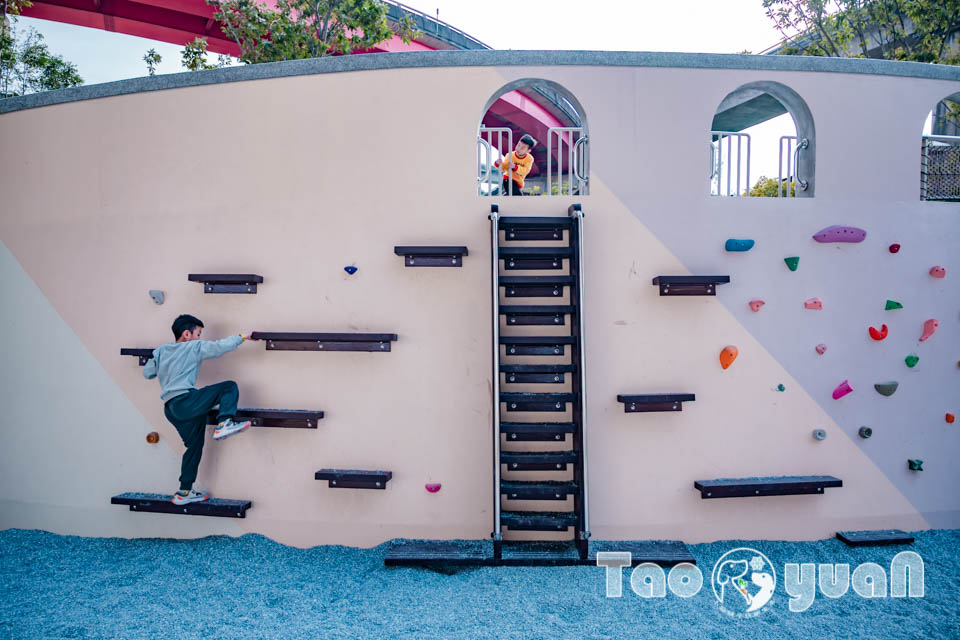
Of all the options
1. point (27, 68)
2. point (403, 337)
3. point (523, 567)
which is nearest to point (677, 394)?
point (523, 567)

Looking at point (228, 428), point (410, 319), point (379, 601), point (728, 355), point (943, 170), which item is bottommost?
point (379, 601)

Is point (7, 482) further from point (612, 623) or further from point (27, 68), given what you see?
point (27, 68)

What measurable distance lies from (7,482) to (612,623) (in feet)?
17.4

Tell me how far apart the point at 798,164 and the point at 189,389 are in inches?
212

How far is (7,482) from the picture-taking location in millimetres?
4578

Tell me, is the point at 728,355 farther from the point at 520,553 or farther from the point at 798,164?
the point at 520,553

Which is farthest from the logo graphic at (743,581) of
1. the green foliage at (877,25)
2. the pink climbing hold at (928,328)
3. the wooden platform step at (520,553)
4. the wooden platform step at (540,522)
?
the green foliage at (877,25)

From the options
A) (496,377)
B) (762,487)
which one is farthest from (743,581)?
(496,377)

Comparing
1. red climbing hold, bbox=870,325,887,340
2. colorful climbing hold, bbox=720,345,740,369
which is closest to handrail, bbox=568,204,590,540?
colorful climbing hold, bbox=720,345,740,369

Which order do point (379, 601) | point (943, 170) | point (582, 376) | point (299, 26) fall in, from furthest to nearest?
point (299, 26) → point (943, 170) → point (582, 376) → point (379, 601)

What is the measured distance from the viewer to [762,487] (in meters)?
3.97

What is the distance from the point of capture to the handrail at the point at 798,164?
432cm

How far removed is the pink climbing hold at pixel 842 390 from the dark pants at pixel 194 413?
192 inches

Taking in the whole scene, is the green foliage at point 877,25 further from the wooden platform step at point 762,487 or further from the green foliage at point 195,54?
the green foliage at point 195,54
